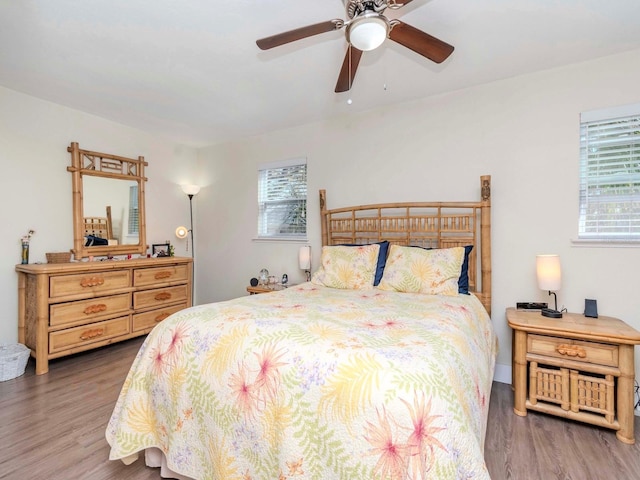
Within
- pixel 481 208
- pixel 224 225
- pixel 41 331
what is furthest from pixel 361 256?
pixel 41 331

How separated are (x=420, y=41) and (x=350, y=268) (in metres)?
1.72

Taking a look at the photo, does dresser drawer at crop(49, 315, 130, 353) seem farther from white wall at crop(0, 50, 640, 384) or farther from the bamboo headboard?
the bamboo headboard

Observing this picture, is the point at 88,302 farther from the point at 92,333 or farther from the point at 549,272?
the point at 549,272

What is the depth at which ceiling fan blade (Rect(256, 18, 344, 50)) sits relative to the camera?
1.50 metres

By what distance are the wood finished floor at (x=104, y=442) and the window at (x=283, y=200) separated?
7.50ft

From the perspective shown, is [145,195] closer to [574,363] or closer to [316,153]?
[316,153]

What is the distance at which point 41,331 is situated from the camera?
272 centimetres

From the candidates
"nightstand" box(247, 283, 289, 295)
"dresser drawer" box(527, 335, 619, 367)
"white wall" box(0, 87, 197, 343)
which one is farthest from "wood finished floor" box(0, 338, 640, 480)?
"nightstand" box(247, 283, 289, 295)

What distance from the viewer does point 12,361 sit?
2.62 m

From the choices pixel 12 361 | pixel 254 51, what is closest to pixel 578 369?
pixel 254 51

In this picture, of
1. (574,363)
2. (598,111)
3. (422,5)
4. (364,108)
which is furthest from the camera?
(364,108)

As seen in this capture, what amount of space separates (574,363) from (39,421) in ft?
11.4

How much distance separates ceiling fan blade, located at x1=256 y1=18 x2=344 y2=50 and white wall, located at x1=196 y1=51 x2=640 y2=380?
5.81 feet

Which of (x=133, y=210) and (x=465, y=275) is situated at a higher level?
(x=133, y=210)
